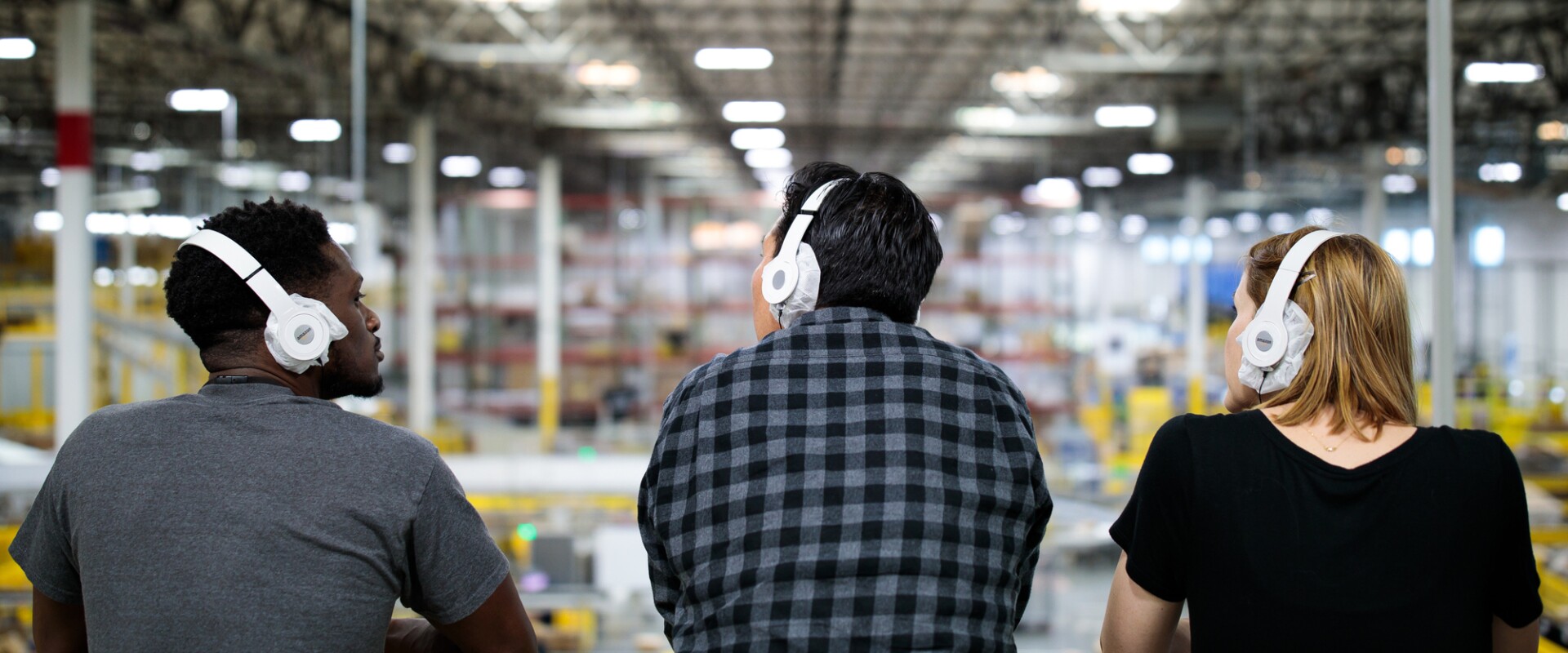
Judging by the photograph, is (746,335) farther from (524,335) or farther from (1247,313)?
(1247,313)

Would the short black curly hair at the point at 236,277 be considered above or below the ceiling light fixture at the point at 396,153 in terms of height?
below

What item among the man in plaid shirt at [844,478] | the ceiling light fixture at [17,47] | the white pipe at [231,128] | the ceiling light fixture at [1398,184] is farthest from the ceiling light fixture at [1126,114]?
the man in plaid shirt at [844,478]

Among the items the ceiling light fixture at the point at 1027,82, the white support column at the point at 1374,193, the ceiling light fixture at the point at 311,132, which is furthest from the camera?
the ceiling light fixture at the point at 1027,82

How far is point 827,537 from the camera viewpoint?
1.31 metres

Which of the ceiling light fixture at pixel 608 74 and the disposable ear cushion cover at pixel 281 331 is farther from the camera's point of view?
the ceiling light fixture at pixel 608 74

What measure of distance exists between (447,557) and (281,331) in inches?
15.2

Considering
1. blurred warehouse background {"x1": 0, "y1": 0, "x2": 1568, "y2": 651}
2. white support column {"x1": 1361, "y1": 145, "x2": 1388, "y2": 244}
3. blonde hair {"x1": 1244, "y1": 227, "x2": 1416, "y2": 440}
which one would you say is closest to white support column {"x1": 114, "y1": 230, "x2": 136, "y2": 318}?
blurred warehouse background {"x1": 0, "y1": 0, "x2": 1568, "y2": 651}

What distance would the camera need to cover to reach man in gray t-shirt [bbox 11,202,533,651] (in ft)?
4.49

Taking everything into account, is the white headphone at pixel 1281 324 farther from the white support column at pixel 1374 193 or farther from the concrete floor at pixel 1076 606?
the white support column at pixel 1374 193

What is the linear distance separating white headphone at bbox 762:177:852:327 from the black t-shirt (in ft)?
1.72

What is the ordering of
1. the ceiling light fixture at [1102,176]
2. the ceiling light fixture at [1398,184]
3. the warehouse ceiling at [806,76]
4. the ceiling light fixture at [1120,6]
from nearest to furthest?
the ceiling light fixture at [1120,6], the warehouse ceiling at [806,76], the ceiling light fixture at [1398,184], the ceiling light fixture at [1102,176]

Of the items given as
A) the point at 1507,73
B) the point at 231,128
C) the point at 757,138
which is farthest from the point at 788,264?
the point at 757,138

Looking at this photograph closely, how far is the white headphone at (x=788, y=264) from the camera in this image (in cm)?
146

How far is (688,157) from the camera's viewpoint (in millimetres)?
18734
